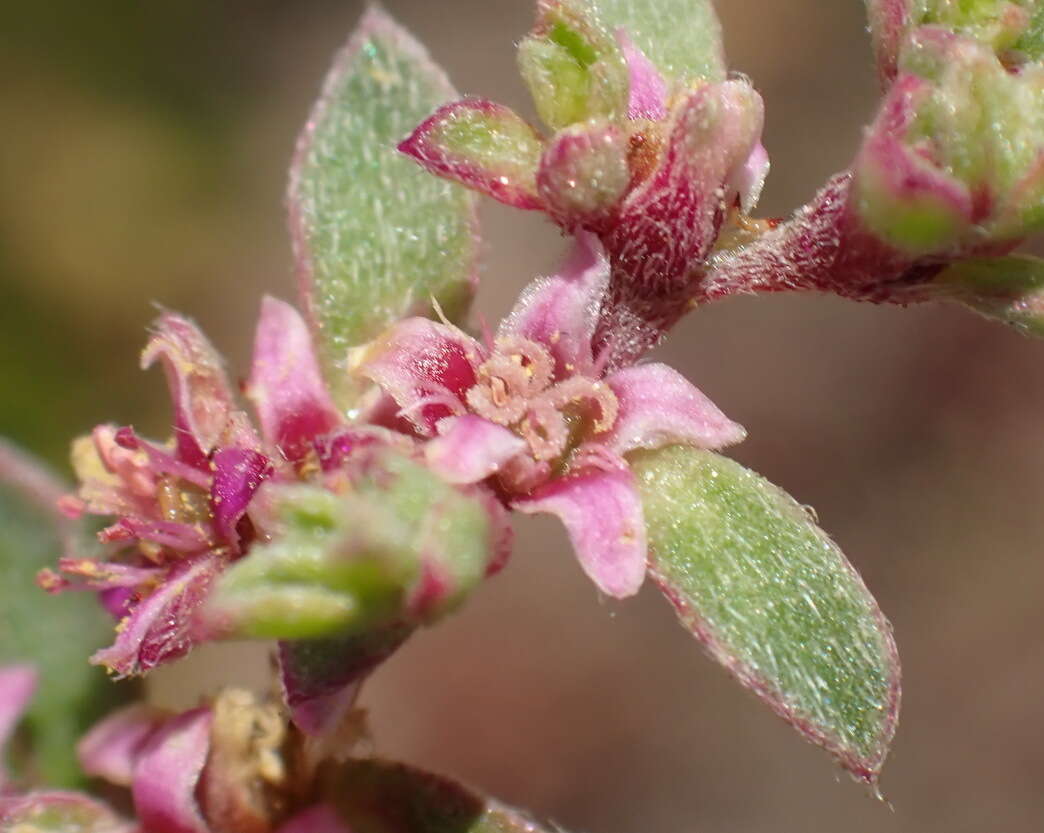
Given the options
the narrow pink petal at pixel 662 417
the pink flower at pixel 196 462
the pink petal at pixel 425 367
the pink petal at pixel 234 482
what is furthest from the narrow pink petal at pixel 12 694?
the narrow pink petal at pixel 662 417

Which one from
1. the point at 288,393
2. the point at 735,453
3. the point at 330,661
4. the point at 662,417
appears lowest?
the point at 735,453

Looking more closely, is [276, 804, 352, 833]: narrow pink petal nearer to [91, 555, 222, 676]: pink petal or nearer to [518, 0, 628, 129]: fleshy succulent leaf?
[91, 555, 222, 676]: pink petal

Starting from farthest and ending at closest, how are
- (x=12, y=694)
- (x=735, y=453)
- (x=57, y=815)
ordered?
(x=735, y=453) → (x=12, y=694) → (x=57, y=815)

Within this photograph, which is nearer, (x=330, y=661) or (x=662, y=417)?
(x=330, y=661)

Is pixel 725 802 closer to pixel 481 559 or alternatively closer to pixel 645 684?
pixel 645 684

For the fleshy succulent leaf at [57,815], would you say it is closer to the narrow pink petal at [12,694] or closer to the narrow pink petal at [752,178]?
the narrow pink petal at [12,694]

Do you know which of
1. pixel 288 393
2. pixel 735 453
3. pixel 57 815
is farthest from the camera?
pixel 735 453

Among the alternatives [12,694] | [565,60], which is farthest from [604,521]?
[12,694]

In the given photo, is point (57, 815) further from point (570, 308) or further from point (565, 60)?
point (565, 60)
